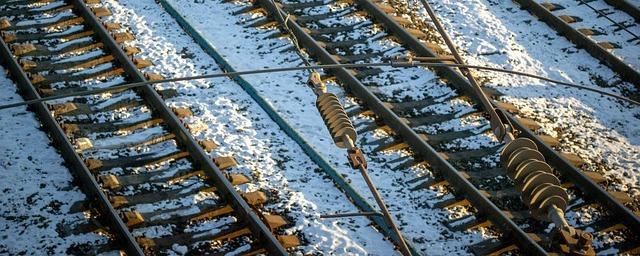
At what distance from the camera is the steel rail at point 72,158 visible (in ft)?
27.7

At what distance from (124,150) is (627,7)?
862cm

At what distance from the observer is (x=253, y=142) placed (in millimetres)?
10203

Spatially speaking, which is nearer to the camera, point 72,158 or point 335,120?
point 335,120

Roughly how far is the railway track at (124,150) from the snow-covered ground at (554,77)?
425 cm

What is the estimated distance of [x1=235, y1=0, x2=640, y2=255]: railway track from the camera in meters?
9.11

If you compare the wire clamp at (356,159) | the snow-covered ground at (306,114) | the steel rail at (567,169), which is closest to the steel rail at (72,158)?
the wire clamp at (356,159)

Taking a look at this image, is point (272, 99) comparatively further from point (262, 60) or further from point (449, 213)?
point (449, 213)

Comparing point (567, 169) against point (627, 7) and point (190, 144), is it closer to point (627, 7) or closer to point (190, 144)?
point (190, 144)

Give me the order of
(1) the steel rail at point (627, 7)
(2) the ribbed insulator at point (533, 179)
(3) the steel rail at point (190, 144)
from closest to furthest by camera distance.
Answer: (2) the ribbed insulator at point (533, 179) < (3) the steel rail at point (190, 144) < (1) the steel rail at point (627, 7)

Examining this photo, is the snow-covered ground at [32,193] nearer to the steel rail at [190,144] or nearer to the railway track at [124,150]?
the railway track at [124,150]

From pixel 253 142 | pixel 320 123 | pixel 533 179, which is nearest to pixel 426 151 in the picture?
pixel 320 123

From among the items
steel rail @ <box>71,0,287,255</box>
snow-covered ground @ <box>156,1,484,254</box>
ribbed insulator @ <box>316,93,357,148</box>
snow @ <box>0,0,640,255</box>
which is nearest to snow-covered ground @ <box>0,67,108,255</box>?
snow @ <box>0,0,640,255</box>

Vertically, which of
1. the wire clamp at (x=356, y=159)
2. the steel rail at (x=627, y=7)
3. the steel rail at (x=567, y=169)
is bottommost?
the steel rail at (x=567, y=169)

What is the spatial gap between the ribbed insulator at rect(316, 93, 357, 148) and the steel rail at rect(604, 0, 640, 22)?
788 cm
